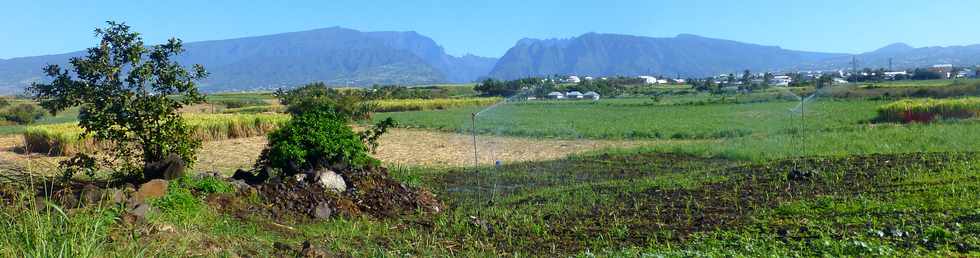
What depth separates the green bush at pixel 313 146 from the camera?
429 inches

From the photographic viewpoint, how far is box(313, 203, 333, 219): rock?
9.10 m

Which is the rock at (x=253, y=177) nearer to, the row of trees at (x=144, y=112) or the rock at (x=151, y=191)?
the row of trees at (x=144, y=112)

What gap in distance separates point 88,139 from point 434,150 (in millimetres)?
10516

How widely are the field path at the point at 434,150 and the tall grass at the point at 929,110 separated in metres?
12.0

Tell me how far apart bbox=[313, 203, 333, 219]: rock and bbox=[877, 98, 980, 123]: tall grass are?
906 inches

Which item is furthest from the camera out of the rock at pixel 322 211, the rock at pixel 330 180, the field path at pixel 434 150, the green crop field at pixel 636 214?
the field path at pixel 434 150

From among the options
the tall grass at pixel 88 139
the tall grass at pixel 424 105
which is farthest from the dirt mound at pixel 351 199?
the tall grass at pixel 424 105

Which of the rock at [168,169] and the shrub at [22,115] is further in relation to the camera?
the shrub at [22,115]

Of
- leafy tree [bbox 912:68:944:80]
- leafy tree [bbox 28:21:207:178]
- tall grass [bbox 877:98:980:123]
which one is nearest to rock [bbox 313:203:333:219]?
leafy tree [bbox 28:21:207:178]

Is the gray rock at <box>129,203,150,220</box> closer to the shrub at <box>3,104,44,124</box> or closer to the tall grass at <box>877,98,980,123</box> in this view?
the tall grass at <box>877,98,980,123</box>

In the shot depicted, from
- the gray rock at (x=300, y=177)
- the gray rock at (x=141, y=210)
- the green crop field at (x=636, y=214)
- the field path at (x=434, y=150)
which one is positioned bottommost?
the field path at (x=434, y=150)

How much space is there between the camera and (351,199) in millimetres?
10023

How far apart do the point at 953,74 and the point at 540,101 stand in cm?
2888

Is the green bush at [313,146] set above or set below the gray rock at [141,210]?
above
